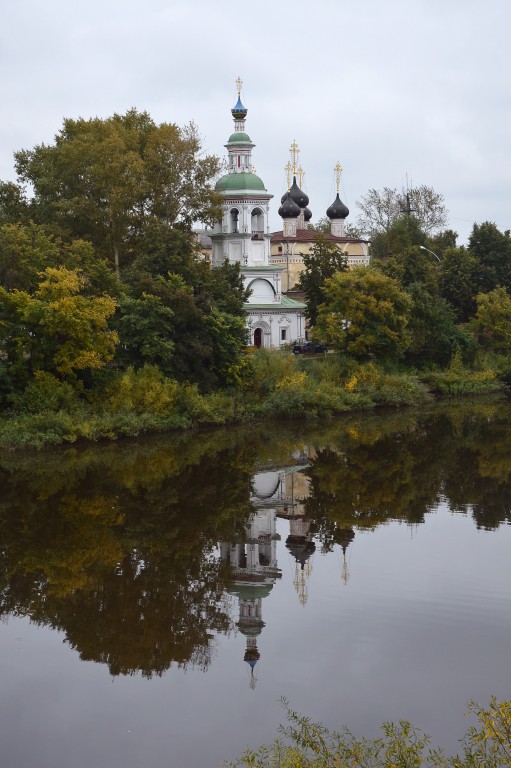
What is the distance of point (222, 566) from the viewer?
16969 mm

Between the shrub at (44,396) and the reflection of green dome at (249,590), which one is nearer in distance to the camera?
the reflection of green dome at (249,590)

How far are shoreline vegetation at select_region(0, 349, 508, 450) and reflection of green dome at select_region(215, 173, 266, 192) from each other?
8630 millimetres

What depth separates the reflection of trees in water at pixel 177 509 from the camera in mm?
14219

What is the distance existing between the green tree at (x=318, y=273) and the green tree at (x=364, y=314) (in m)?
2.49

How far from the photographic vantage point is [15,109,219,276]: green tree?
121 feet

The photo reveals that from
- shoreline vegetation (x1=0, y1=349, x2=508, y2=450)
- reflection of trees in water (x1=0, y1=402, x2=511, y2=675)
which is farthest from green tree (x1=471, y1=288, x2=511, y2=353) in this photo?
reflection of trees in water (x1=0, y1=402, x2=511, y2=675)

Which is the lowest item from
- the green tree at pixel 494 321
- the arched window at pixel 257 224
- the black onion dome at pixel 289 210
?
Answer: the green tree at pixel 494 321

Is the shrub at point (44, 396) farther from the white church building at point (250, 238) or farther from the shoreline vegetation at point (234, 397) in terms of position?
the white church building at point (250, 238)

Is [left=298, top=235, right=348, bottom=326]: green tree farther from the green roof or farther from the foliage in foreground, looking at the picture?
the foliage in foreground

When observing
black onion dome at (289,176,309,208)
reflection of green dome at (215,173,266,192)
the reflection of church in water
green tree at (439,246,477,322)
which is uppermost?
black onion dome at (289,176,309,208)

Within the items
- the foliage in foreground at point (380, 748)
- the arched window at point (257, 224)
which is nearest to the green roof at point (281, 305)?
the arched window at point (257, 224)

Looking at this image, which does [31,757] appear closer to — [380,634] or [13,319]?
[380,634]

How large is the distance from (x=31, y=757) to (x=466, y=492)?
47.5 feet

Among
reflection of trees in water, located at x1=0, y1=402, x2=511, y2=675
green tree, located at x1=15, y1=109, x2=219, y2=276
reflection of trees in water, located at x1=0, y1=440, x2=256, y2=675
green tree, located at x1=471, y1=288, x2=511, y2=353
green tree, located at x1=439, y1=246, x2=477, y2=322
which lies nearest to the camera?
reflection of trees in water, located at x1=0, y1=440, x2=256, y2=675
